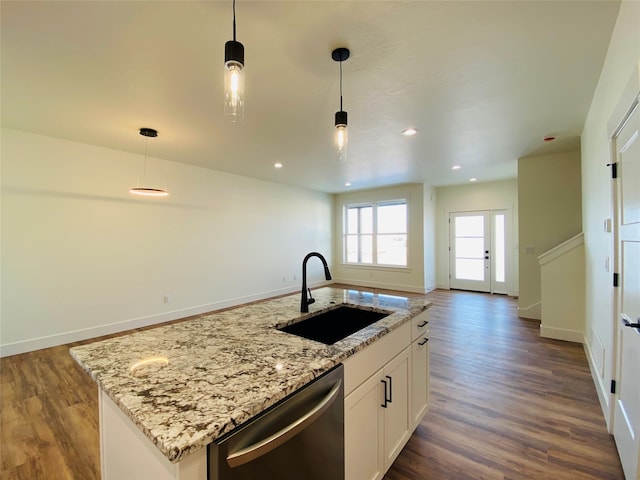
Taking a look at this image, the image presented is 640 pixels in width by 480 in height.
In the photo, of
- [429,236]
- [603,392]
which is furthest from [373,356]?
[429,236]

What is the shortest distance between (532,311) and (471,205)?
3.06 m

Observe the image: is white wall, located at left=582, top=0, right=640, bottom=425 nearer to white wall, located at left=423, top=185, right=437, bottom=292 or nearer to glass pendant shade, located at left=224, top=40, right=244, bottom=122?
glass pendant shade, located at left=224, top=40, right=244, bottom=122

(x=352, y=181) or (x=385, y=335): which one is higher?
(x=352, y=181)

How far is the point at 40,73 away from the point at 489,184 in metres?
7.51

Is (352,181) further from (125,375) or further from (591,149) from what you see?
(125,375)

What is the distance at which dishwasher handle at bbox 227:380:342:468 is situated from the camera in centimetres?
75

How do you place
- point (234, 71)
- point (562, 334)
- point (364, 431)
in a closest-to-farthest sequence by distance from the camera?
point (234, 71)
point (364, 431)
point (562, 334)

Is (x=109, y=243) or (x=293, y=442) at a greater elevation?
(x=109, y=243)

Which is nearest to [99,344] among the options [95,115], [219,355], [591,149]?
[219,355]

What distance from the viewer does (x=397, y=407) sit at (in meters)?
1.65

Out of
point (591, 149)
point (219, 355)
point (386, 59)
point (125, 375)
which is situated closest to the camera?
point (125, 375)

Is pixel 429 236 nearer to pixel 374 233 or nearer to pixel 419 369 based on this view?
pixel 374 233

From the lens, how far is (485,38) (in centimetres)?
185

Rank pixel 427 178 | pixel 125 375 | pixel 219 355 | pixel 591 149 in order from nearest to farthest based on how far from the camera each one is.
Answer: pixel 125 375 < pixel 219 355 < pixel 591 149 < pixel 427 178
